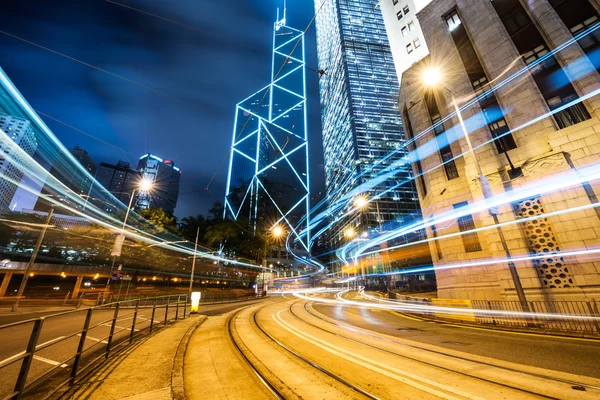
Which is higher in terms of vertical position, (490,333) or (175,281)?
(175,281)

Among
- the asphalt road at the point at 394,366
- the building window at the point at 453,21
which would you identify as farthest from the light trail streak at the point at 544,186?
the building window at the point at 453,21

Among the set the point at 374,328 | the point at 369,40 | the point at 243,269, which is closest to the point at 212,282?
the point at 243,269

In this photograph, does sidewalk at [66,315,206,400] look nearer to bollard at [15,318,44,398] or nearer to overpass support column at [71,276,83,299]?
bollard at [15,318,44,398]

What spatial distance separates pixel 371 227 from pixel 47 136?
271ft

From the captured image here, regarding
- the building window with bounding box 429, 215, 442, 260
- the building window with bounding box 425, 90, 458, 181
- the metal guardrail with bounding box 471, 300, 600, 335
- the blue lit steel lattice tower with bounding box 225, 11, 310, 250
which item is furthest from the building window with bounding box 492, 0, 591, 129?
the blue lit steel lattice tower with bounding box 225, 11, 310, 250

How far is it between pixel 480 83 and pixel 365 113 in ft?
292

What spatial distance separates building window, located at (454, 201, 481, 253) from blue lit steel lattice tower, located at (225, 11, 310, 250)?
1318 inches

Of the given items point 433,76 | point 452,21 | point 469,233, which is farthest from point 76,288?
point 452,21

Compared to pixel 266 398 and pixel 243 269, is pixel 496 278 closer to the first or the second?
pixel 266 398

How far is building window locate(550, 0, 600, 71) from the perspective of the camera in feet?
45.8

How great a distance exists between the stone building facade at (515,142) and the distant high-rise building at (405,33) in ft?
10.3

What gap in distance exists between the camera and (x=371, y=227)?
84.2m

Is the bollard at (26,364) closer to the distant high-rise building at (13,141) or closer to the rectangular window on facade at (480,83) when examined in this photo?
the distant high-rise building at (13,141)

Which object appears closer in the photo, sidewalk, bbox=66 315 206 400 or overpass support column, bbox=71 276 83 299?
sidewalk, bbox=66 315 206 400
